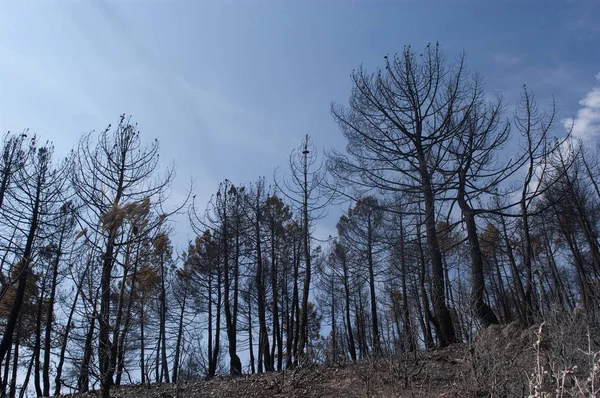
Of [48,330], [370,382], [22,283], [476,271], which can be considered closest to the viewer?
[370,382]

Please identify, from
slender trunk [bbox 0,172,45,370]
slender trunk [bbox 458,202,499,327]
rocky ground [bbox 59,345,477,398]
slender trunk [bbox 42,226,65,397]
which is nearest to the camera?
rocky ground [bbox 59,345,477,398]

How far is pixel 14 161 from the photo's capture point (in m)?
13.6

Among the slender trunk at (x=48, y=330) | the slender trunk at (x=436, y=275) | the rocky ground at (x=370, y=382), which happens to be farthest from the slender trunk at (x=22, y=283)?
the slender trunk at (x=436, y=275)

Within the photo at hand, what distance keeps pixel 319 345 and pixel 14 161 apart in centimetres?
1163

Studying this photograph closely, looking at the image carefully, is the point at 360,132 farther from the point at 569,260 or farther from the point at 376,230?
the point at 569,260

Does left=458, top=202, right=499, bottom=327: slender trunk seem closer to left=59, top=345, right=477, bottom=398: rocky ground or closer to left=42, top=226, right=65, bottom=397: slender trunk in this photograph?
left=59, top=345, right=477, bottom=398: rocky ground

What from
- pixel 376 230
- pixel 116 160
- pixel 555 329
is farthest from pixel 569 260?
pixel 116 160

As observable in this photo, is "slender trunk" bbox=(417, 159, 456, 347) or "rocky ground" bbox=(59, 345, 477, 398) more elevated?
"slender trunk" bbox=(417, 159, 456, 347)

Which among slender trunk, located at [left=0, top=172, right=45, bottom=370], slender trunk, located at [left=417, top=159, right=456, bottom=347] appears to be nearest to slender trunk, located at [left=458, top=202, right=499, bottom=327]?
slender trunk, located at [left=417, top=159, right=456, bottom=347]

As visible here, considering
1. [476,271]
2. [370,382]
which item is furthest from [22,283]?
[476,271]

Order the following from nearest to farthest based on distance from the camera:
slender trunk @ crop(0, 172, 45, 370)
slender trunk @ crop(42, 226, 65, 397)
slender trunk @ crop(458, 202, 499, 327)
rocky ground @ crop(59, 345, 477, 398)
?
rocky ground @ crop(59, 345, 477, 398) < slender trunk @ crop(458, 202, 499, 327) < slender trunk @ crop(0, 172, 45, 370) < slender trunk @ crop(42, 226, 65, 397)

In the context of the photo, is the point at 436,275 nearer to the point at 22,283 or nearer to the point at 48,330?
the point at 22,283

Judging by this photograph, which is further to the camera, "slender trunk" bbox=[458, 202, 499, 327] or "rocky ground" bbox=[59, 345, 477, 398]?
"slender trunk" bbox=[458, 202, 499, 327]

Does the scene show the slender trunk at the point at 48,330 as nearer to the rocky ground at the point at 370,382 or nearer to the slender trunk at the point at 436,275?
the rocky ground at the point at 370,382
